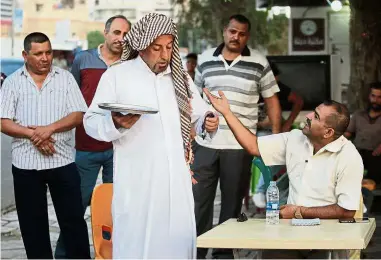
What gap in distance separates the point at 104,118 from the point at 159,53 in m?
0.47

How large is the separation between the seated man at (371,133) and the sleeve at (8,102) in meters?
4.76

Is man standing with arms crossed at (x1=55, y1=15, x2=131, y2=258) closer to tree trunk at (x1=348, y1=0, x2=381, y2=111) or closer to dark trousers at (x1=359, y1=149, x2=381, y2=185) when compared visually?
dark trousers at (x1=359, y1=149, x2=381, y2=185)

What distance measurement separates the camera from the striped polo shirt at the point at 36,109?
6637mm

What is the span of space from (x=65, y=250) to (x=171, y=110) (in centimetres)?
242

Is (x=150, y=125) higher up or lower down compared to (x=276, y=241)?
higher up

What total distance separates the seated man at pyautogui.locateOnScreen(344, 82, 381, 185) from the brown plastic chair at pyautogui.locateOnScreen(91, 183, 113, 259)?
5208 millimetres

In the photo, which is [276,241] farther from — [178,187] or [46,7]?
[46,7]

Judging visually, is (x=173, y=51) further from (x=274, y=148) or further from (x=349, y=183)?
(x=349, y=183)

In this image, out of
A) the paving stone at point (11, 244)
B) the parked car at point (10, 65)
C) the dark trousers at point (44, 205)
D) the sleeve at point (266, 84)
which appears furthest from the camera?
the parked car at point (10, 65)

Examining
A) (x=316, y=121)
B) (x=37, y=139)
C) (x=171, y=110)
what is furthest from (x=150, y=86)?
(x=37, y=139)

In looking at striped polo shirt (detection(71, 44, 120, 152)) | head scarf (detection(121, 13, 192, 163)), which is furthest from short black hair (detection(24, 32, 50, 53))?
head scarf (detection(121, 13, 192, 163))

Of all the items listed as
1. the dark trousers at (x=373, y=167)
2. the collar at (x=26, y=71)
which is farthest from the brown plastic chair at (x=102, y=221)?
the dark trousers at (x=373, y=167)

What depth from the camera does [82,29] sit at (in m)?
27.6

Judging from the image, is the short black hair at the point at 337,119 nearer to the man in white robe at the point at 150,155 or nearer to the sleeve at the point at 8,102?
the man in white robe at the point at 150,155
